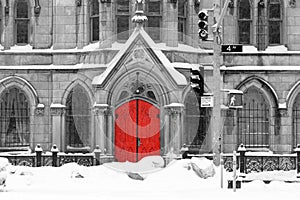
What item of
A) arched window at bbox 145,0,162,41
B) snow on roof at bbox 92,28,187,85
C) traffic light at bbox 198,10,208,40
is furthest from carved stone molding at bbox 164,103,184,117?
traffic light at bbox 198,10,208,40

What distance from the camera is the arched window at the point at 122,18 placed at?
3272cm

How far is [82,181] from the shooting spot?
2667 cm

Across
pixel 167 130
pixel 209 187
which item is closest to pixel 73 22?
pixel 167 130

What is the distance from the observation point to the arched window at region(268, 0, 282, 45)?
34.2m

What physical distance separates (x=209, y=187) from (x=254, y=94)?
986cm

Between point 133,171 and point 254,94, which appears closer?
point 133,171

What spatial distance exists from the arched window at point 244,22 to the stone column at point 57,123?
7932 mm

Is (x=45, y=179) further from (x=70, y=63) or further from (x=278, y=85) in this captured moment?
(x=278, y=85)

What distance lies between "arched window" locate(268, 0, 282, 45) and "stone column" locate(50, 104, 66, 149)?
29.8 ft

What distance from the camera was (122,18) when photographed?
3281 cm

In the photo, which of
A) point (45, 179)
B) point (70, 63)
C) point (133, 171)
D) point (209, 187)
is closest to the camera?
point (209, 187)

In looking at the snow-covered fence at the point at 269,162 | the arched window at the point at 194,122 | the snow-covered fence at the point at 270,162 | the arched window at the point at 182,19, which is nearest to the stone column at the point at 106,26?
the arched window at the point at 182,19

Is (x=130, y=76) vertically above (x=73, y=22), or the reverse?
(x=73, y=22)

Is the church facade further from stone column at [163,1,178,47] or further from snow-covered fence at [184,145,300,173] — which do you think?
snow-covered fence at [184,145,300,173]
